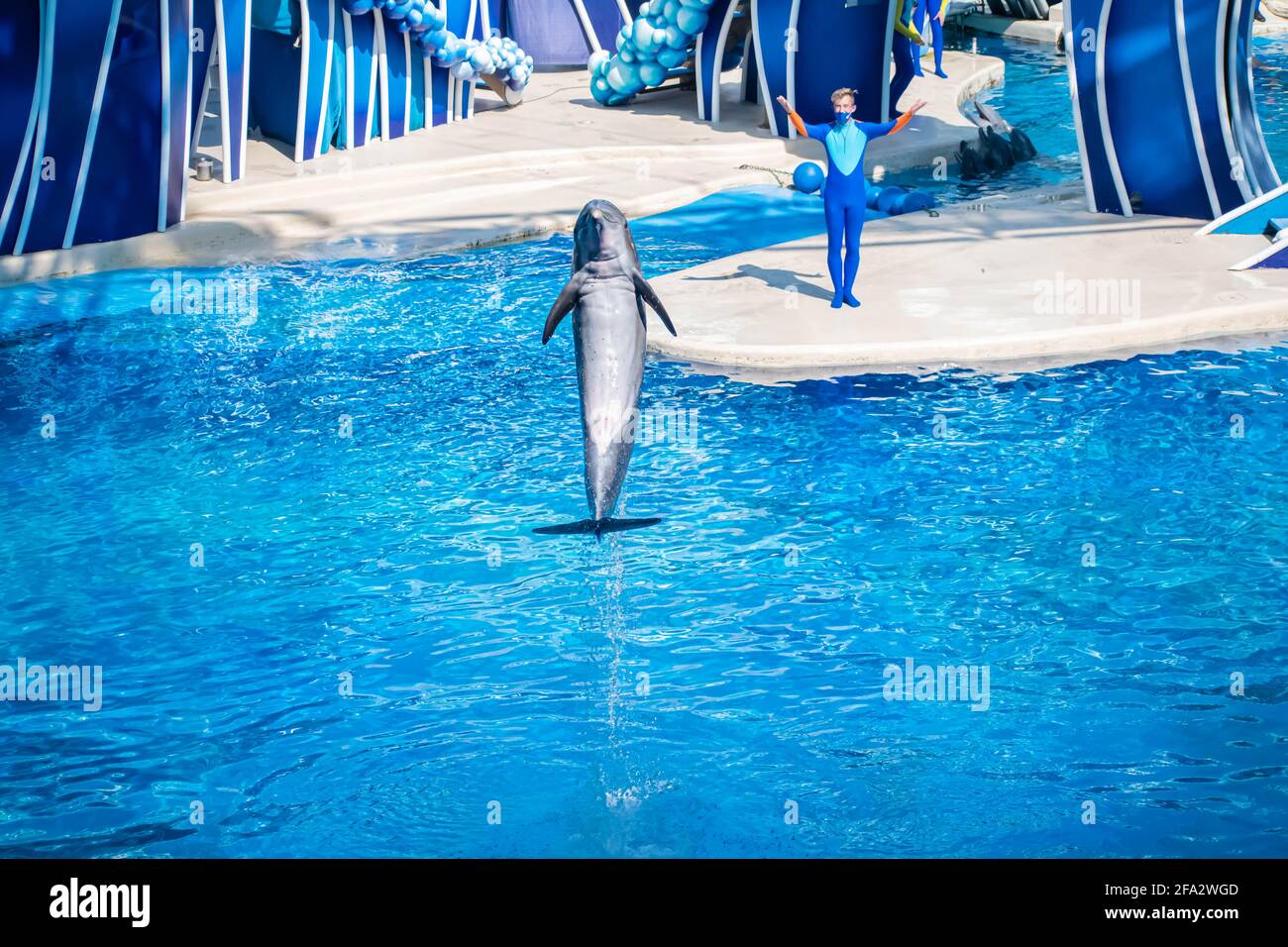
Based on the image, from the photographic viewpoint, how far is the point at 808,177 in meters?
14.2

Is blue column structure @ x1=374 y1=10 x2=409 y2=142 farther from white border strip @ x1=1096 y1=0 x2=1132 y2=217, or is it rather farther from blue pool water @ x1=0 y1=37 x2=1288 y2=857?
white border strip @ x1=1096 y1=0 x2=1132 y2=217

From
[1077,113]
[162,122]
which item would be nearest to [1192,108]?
[1077,113]

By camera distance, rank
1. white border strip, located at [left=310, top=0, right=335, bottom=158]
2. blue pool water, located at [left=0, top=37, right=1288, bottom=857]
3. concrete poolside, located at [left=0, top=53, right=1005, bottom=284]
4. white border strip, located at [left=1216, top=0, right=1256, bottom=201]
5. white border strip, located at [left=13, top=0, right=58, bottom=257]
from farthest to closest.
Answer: white border strip, located at [left=310, top=0, right=335, bottom=158]
concrete poolside, located at [left=0, top=53, right=1005, bottom=284]
white border strip, located at [left=1216, top=0, right=1256, bottom=201]
white border strip, located at [left=13, top=0, right=58, bottom=257]
blue pool water, located at [left=0, top=37, right=1288, bottom=857]

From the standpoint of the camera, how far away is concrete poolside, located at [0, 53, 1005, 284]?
12.4m

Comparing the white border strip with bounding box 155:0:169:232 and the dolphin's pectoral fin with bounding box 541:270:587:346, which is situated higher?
the white border strip with bounding box 155:0:169:232

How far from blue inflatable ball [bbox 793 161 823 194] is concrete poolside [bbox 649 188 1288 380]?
2.10m

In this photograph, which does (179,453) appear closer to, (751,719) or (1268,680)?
(751,719)

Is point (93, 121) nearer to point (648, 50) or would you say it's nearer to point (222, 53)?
point (222, 53)

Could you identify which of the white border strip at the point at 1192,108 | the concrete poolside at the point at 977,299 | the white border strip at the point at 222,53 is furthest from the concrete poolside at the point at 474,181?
the white border strip at the point at 1192,108

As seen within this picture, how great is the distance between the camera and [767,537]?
745 centimetres

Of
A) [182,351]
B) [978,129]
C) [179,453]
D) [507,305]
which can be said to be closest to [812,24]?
[978,129]

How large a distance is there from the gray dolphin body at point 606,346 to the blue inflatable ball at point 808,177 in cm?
871

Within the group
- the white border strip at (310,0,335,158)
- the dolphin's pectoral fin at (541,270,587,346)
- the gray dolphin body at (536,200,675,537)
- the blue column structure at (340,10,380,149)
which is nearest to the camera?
the gray dolphin body at (536,200,675,537)

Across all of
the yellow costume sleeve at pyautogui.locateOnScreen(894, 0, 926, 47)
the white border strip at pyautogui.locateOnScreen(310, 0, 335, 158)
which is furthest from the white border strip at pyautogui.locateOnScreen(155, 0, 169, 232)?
the yellow costume sleeve at pyautogui.locateOnScreen(894, 0, 926, 47)
